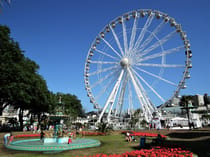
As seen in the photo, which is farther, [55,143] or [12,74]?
[12,74]

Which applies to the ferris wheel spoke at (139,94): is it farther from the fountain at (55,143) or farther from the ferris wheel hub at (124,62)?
the fountain at (55,143)

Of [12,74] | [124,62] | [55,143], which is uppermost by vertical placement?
[124,62]

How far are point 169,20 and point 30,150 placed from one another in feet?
103

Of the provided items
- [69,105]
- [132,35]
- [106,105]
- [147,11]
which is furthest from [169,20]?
[69,105]

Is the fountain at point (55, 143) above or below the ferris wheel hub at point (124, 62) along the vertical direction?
below

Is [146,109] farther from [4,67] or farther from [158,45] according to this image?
[4,67]

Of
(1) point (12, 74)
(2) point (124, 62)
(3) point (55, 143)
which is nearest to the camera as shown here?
(3) point (55, 143)

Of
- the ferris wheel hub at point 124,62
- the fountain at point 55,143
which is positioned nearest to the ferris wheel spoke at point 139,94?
the ferris wheel hub at point 124,62

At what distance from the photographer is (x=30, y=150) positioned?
1537 centimetres

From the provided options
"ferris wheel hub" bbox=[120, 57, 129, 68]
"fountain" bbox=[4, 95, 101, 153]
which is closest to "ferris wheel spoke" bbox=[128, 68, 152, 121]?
"ferris wheel hub" bbox=[120, 57, 129, 68]

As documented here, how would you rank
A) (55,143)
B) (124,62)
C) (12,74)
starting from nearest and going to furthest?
(55,143) < (12,74) < (124,62)

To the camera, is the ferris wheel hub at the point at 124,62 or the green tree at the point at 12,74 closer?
the green tree at the point at 12,74

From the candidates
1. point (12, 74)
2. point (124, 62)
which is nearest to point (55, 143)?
point (12, 74)

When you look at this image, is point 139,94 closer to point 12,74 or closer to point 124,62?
point 124,62
